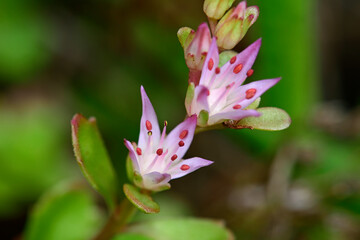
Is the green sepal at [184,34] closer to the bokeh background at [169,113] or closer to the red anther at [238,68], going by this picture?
the red anther at [238,68]

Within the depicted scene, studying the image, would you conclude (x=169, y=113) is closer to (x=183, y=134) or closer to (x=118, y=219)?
(x=118, y=219)

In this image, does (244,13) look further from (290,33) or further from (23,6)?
(23,6)

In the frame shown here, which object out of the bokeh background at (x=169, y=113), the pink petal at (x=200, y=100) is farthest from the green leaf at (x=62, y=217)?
the pink petal at (x=200, y=100)

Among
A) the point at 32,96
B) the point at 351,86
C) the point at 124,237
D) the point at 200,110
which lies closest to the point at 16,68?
the point at 32,96

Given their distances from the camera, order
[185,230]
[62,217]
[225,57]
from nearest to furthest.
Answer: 1. [225,57]
2. [185,230]
3. [62,217]

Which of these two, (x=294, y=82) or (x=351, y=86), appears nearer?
(x=294, y=82)

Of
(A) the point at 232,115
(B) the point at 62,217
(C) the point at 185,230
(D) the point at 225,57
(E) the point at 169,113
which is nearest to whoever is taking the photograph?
(A) the point at 232,115

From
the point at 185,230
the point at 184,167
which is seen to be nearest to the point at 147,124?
the point at 184,167
